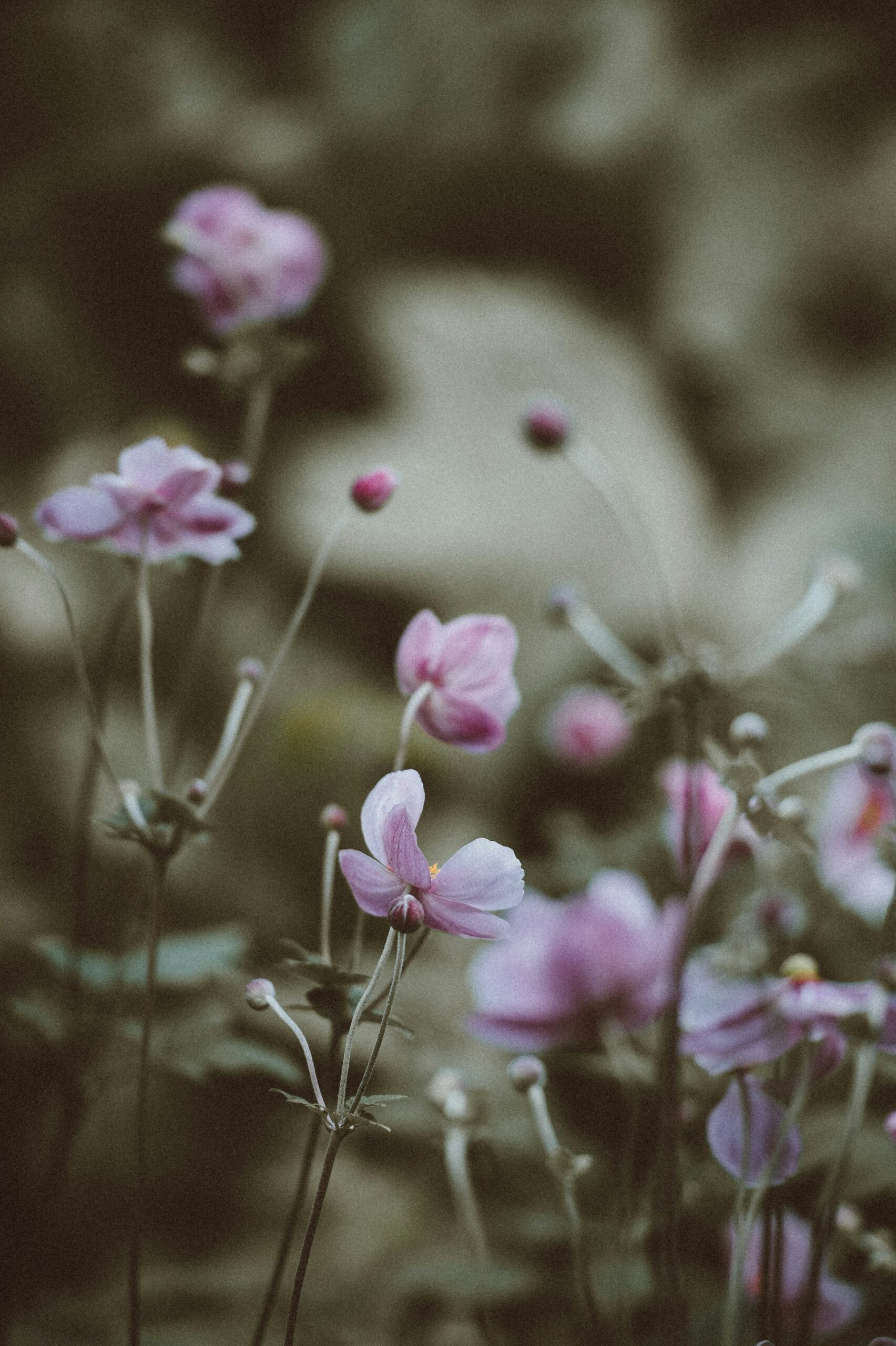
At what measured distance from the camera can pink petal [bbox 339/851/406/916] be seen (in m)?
0.32

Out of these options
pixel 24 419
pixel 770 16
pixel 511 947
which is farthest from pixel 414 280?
pixel 511 947

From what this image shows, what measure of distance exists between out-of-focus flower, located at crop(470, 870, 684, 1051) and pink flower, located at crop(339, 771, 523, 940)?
100mm

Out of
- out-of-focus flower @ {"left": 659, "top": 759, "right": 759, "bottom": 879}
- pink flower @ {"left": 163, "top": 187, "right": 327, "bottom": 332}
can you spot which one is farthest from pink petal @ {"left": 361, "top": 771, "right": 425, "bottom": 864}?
pink flower @ {"left": 163, "top": 187, "right": 327, "bottom": 332}

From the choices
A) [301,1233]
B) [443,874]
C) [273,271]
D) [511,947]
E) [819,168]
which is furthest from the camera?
[819,168]

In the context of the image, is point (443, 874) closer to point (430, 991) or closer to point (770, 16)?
point (430, 991)

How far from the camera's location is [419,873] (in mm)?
328

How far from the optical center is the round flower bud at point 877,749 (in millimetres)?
390

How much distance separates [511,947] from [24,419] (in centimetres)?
131

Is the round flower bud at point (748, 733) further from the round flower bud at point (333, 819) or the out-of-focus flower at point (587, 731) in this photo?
the out-of-focus flower at point (587, 731)

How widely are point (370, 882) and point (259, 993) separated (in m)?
0.06

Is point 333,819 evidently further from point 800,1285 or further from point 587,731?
point 587,731

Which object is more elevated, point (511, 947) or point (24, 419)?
point (24, 419)

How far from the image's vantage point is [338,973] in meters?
0.37

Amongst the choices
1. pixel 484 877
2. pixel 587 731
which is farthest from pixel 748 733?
pixel 587 731
